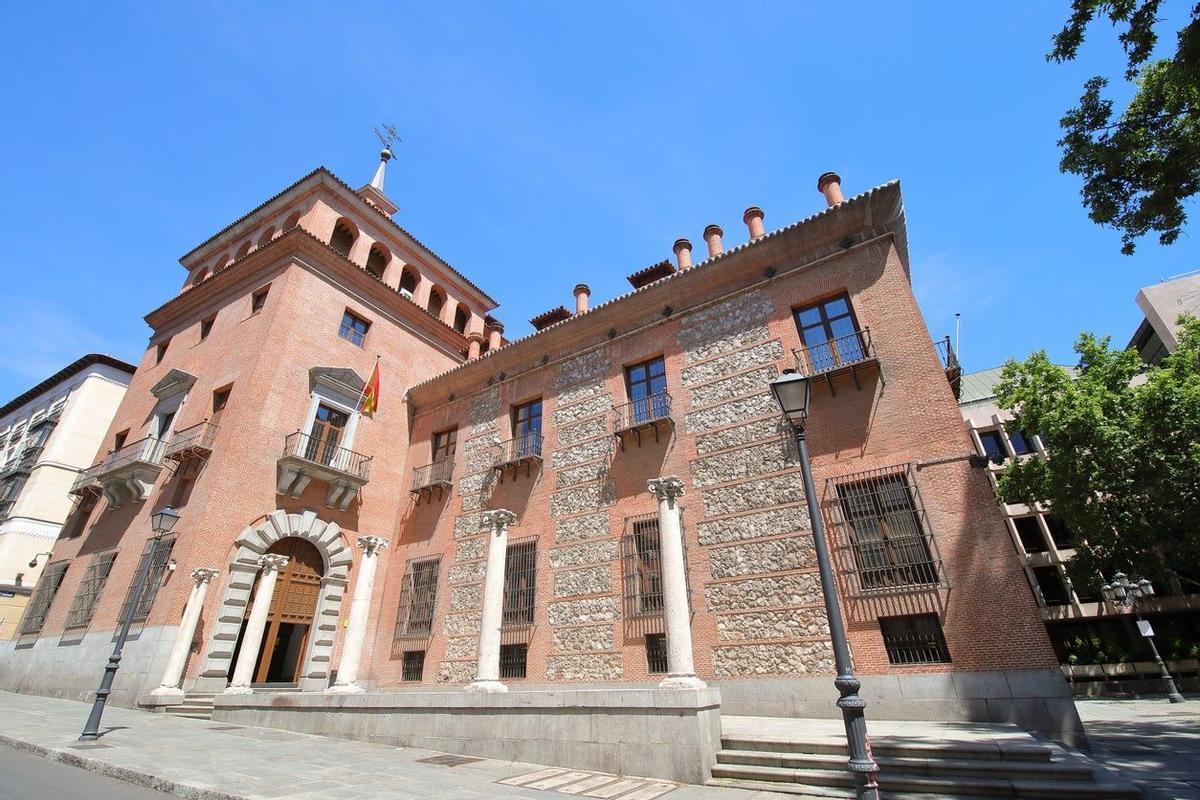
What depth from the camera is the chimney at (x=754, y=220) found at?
49.5 feet

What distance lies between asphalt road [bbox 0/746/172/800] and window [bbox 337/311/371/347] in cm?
1460

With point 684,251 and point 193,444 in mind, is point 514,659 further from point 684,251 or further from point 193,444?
point 684,251

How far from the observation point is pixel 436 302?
25.3 m

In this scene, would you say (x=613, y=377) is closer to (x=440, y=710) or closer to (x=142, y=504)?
(x=440, y=710)

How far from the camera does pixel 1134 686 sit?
2202 cm

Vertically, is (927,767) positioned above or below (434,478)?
below

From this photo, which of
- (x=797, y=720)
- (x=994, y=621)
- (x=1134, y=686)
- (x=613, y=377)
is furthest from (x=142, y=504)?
(x=1134, y=686)

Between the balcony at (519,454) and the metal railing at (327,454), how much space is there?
15.8 feet

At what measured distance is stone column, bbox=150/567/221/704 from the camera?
41.6ft

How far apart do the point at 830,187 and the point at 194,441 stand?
19.0m

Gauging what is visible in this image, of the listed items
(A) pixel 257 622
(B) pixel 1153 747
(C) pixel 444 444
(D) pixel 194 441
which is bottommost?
(B) pixel 1153 747

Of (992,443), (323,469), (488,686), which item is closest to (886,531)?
(488,686)

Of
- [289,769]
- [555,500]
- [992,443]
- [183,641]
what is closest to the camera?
[289,769]

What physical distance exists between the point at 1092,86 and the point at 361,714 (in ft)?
52.4
